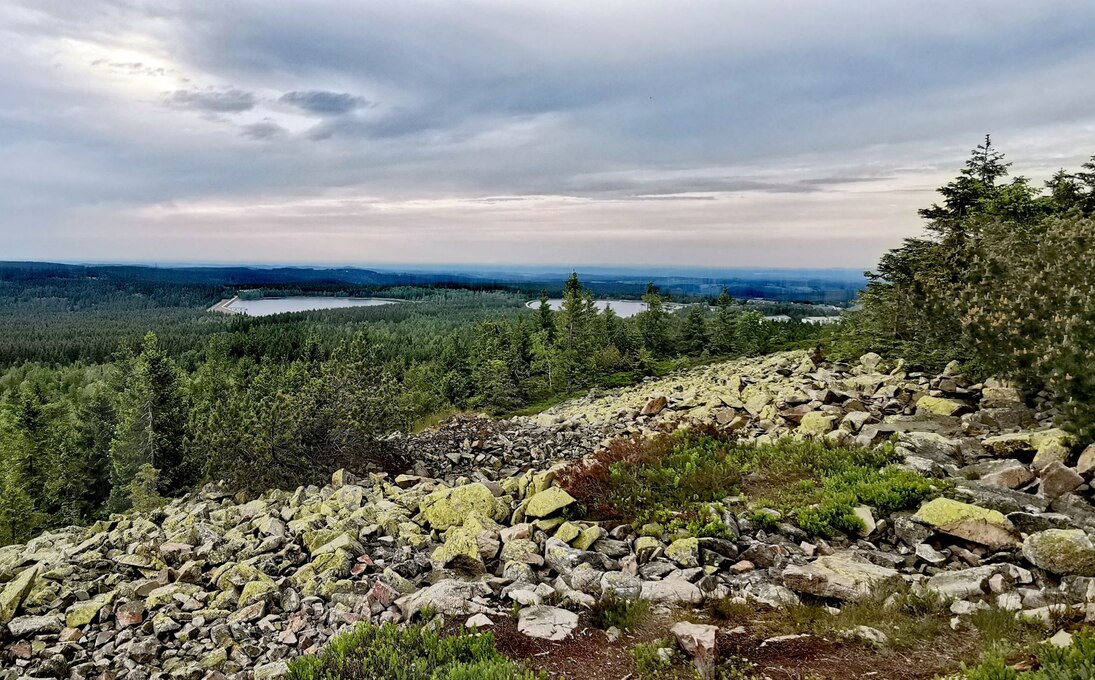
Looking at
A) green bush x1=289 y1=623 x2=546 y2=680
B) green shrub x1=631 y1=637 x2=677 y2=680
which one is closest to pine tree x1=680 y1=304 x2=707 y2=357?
green shrub x1=631 y1=637 x2=677 y2=680

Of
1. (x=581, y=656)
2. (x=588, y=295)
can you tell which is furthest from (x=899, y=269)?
(x=588, y=295)

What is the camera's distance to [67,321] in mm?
183500

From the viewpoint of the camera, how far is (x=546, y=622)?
6711mm

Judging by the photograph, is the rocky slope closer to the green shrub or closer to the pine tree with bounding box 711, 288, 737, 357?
the green shrub

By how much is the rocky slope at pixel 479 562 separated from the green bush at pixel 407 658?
0.59 metres

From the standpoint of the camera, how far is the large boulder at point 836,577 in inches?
267

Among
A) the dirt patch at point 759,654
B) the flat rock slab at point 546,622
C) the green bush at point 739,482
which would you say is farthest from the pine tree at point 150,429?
the dirt patch at point 759,654

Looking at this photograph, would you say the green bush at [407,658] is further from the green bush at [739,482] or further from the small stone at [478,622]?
the green bush at [739,482]

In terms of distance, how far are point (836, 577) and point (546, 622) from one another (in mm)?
3552

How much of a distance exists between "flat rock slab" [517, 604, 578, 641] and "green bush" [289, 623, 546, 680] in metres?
0.56

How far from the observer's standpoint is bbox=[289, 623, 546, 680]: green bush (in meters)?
5.54

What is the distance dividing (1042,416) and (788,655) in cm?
1059

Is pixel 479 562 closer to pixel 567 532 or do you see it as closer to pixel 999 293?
pixel 567 532

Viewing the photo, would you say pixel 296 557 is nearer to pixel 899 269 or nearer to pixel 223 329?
pixel 899 269
